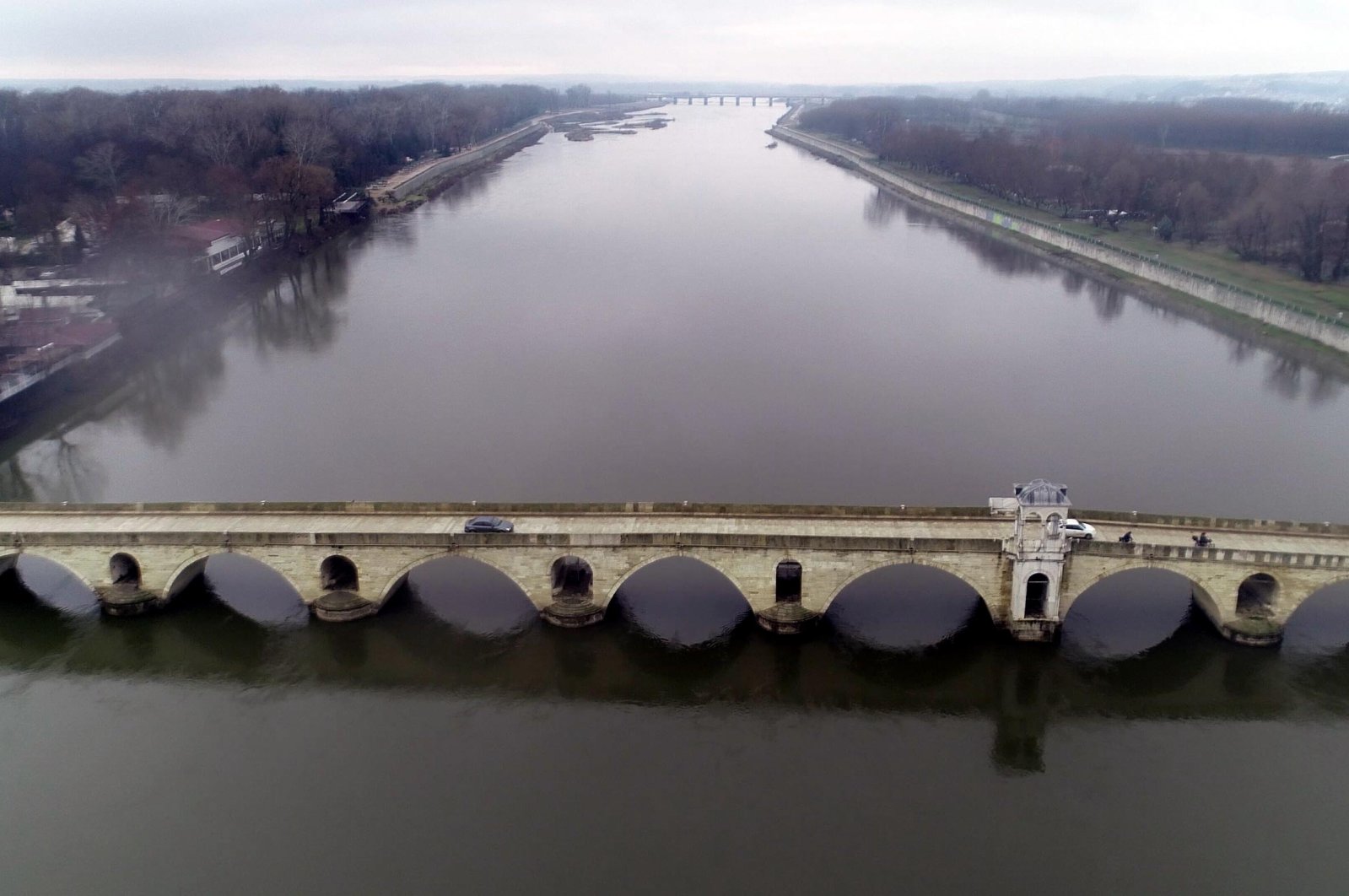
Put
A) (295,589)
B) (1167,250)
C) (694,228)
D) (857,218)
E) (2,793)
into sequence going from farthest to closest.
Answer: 1. (857,218)
2. (694,228)
3. (1167,250)
4. (295,589)
5. (2,793)

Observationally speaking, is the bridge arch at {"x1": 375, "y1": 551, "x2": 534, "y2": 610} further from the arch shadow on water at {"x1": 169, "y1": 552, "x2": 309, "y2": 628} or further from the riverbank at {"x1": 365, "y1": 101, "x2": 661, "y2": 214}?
the riverbank at {"x1": 365, "y1": 101, "x2": 661, "y2": 214}

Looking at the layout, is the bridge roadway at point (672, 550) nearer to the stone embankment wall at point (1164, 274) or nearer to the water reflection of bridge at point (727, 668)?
the water reflection of bridge at point (727, 668)

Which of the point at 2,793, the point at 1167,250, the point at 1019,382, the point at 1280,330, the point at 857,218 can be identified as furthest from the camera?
the point at 857,218

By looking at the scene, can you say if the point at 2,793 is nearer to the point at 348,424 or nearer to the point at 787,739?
the point at 787,739

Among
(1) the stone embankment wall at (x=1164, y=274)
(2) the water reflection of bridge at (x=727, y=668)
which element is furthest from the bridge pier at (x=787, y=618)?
(1) the stone embankment wall at (x=1164, y=274)

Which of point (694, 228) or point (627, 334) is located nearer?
point (627, 334)

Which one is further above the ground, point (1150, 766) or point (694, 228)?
point (694, 228)

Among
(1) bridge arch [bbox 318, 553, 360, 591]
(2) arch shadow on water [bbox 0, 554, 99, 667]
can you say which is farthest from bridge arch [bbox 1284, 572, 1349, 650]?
(2) arch shadow on water [bbox 0, 554, 99, 667]

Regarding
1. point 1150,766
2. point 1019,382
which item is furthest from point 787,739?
point 1019,382
